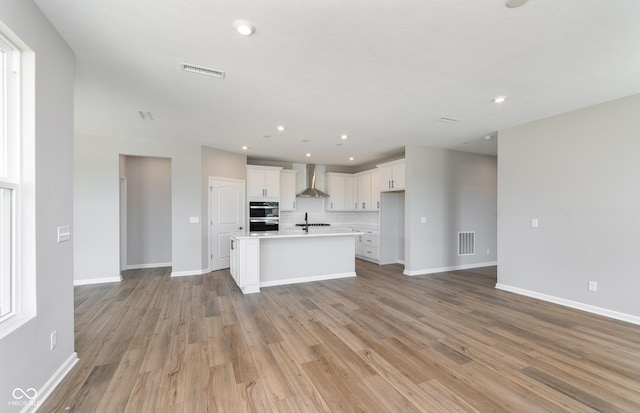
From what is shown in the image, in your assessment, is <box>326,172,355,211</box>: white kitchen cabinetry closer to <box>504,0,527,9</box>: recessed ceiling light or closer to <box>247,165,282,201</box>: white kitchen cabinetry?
<box>247,165,282,201</box>: white kitchen cabinetry

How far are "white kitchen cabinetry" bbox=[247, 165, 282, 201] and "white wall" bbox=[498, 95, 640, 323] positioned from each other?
15.9 feet

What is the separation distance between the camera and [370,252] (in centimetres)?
716

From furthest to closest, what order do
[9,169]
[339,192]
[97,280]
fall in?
[339,192], [97,280], [9,169]

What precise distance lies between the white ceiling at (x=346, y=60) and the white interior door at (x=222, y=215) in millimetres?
1916

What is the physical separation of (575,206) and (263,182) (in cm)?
590

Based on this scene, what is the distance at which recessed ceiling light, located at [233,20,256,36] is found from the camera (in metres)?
2.00

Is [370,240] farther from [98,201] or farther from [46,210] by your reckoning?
[46,210]

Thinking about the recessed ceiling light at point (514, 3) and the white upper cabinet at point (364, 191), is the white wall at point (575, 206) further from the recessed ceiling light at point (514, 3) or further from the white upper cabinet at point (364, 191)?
the white upper cabinet at point (364, 191)

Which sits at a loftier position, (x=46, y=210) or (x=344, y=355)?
(x=46, y=210)

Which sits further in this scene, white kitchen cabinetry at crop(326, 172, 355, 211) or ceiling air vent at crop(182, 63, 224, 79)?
white kitchen cabinetry at crop(326, 172, 355, 211)

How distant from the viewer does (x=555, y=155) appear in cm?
400

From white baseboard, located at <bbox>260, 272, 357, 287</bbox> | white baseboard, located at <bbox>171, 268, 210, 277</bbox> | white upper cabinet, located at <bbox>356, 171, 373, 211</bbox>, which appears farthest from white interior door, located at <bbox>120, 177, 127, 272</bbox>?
white upper cabinet, located at <bbox>356, 171, 373, 211</bbox>

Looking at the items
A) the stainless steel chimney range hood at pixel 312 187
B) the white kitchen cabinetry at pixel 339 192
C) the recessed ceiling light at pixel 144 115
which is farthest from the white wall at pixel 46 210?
the white kitchen cabinetry at pixel 339 192

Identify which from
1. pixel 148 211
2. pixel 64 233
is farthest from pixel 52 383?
pixel 148 211
